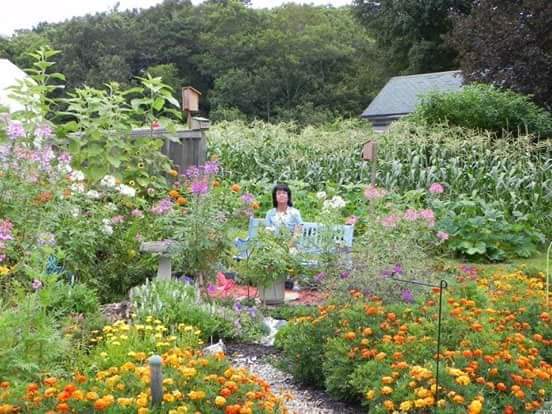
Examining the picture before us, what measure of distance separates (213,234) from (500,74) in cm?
1016

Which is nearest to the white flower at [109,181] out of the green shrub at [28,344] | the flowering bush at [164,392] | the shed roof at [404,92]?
the green shrub at [28,344]

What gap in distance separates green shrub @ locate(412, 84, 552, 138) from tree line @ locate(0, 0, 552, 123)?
14163mm

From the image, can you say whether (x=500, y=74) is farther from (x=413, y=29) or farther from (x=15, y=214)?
(x=413, y=29)

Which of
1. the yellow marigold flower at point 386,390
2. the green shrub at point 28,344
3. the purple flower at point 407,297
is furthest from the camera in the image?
the purple flower at point 407,297

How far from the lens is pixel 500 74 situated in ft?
45.2

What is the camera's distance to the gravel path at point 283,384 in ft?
12.2

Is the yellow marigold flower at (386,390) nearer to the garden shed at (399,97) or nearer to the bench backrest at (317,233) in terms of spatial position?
the bench backrest at (317,233)

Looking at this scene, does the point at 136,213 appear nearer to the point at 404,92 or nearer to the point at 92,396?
the point at 92,396

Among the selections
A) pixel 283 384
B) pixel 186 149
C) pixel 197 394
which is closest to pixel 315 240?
pixel 283 384

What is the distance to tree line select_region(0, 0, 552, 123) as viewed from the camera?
2844cm

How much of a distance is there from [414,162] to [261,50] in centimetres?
3278

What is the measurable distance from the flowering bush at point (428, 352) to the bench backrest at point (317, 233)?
6.25ft

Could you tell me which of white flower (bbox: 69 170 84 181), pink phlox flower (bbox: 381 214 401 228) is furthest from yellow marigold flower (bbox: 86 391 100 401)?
pink phlox flower (bbox: 381 214 401 228)

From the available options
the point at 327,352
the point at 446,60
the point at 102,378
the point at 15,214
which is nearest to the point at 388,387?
the point at 327,352
